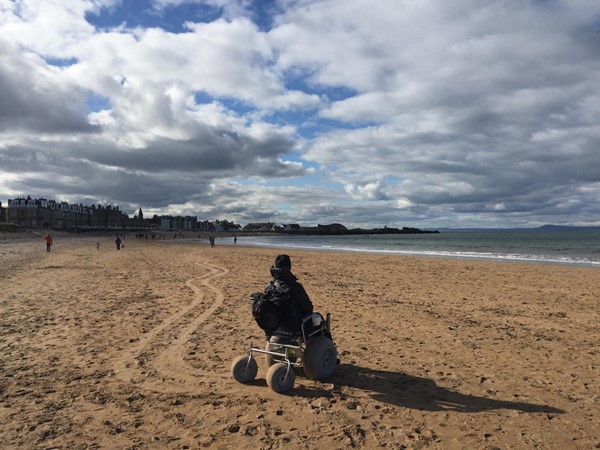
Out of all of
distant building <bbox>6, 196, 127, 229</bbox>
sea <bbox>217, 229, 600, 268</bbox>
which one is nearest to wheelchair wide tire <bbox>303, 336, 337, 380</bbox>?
sea <bbox>217, 229, 600, 268</bbox>

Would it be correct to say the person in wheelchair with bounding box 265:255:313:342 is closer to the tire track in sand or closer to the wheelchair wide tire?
the wheelchair wide tire

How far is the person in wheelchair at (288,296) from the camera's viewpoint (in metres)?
5.16

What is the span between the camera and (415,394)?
5145 millimetres

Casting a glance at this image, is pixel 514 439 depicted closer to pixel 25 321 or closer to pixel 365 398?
pixel 365 398

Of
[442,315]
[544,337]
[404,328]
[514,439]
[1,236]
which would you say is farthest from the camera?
[1,236]

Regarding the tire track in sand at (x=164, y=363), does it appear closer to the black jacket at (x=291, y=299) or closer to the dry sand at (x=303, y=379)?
the dry sand at (x=303, y=379)

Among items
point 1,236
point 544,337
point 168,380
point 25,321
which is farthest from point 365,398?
point 1,236

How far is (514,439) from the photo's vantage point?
4.10 m

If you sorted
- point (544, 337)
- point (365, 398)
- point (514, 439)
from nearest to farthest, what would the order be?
point (514, 439) < point (365, 398) < point (544, 337)

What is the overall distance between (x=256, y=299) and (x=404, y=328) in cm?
456

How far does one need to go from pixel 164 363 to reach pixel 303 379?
7.42 feet

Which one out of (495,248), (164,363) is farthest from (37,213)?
(164,363)

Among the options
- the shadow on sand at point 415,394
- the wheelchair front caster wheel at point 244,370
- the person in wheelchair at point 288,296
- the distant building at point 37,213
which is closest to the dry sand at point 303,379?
the shadow on sand at point 415,394

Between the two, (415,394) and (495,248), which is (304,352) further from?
(495,248)
